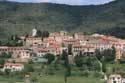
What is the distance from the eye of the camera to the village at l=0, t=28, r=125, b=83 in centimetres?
6100

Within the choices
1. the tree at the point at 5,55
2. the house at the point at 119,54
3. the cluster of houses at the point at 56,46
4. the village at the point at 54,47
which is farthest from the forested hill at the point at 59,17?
the house at the point at 119,54

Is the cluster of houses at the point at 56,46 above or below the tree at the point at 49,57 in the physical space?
above

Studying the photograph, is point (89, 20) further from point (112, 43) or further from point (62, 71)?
point (62, 71)

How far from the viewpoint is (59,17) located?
338 feet

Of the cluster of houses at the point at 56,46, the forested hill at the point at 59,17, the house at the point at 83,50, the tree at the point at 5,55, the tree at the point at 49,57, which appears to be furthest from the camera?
the forested hill at the point at 59,17

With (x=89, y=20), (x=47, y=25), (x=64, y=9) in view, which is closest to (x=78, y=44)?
(x=47, y=25)

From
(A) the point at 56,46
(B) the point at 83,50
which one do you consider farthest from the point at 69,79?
(A) the point at 56,46

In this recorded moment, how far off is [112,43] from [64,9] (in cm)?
4301

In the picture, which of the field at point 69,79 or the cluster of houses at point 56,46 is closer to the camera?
the field at point 69,79

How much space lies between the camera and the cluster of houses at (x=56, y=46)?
206ft

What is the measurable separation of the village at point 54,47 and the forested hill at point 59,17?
10978 mm

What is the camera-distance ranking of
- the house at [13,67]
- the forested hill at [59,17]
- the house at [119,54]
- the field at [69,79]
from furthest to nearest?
the forested hill at [59,17] < the house at [119,54] < the house at [13,67] < the field at [69,79]

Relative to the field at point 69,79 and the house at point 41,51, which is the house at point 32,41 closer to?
the house at point 41,51

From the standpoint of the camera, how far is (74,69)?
55156mm
